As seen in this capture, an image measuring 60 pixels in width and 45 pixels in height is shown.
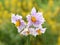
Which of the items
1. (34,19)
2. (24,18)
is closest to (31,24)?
(34,19)

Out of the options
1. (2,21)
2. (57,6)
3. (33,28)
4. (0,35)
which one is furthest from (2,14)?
(33,28)

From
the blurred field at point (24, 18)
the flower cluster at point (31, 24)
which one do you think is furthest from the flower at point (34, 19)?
the blurred field at point (24, 18)

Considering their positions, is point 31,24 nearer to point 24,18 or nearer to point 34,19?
point 34,19

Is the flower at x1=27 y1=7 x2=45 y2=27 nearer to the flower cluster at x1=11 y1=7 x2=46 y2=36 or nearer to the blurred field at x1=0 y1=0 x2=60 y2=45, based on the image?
the flower cluster at x1=11 y1=7 x2=46 y2=36

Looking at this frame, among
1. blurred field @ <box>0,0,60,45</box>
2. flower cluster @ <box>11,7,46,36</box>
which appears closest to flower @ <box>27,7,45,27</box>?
flower cluster @ <box>11,7,46,36</box>

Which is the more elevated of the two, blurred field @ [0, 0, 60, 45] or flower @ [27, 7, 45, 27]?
blurred field @ [0, 0, 60, 45]

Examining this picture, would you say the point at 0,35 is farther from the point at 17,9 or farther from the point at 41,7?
the point at 41,7

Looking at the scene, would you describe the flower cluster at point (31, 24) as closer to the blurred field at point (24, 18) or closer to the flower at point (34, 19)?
the flower at point (34, 19)

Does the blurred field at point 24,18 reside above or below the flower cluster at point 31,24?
above
